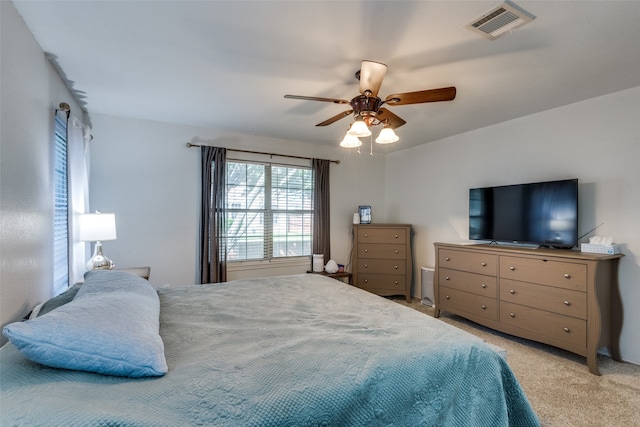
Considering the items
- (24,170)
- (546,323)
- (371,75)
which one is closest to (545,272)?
(546,323)

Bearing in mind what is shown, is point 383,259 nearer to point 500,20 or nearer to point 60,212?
point 500,20

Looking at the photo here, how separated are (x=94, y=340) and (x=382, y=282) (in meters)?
3.98

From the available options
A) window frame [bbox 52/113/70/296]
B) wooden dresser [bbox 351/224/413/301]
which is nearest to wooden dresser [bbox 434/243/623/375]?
wooden dresser [bbox 351/224/413/301]

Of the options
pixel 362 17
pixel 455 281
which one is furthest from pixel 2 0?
pixel 455 281

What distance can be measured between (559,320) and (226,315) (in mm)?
2801

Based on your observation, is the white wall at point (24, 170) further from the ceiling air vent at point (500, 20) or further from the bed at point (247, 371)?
the ceiling air vent at point (500, 20)

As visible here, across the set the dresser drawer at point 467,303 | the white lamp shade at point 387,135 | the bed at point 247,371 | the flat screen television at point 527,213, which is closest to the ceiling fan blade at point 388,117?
the white lamp shade at point 387,135

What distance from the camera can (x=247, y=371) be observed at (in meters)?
1.15

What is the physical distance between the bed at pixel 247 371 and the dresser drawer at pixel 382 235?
9.08 ft

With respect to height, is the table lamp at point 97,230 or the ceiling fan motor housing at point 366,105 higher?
the ceiling fan motor housing at point 366,105

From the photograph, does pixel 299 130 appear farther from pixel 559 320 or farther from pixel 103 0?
pixel 559 320

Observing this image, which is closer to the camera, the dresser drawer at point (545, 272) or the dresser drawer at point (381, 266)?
the dresser drawer at point (545, 272)

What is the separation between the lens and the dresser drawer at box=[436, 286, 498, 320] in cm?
315

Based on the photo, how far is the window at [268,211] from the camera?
13.5ft
